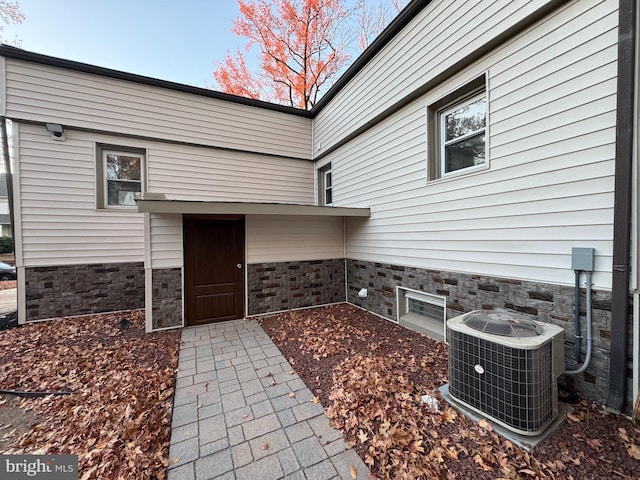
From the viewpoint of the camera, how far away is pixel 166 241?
4617mm

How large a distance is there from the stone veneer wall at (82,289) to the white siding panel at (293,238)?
8.98 ft

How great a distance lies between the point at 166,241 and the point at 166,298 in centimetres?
105

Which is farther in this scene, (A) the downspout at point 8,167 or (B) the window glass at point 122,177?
(B) the window glass at point 122,177

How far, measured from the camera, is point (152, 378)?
9.60ft

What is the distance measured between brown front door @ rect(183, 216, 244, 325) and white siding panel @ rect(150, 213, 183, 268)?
0.12 meters

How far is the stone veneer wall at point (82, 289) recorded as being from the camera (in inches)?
190

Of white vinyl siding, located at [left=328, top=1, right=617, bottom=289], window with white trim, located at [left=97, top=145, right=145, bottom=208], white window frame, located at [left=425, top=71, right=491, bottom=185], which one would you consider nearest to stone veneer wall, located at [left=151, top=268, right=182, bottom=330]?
window with white trim, located at [left=97, top=145, right=145, bottom=208]

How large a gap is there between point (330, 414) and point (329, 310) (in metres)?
3.25

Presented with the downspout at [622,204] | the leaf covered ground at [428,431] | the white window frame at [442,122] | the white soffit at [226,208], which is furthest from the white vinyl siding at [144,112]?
the downspout at [622,204]

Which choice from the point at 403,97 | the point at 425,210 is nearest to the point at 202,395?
the point at 425,210

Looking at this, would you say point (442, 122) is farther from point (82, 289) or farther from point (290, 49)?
point (290, 49)

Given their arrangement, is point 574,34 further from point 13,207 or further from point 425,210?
point 13,207

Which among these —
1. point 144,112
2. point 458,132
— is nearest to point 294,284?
point 458,132

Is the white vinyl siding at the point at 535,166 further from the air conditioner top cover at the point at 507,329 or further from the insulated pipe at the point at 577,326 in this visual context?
the air conditioner top cover at the point at 507,329
